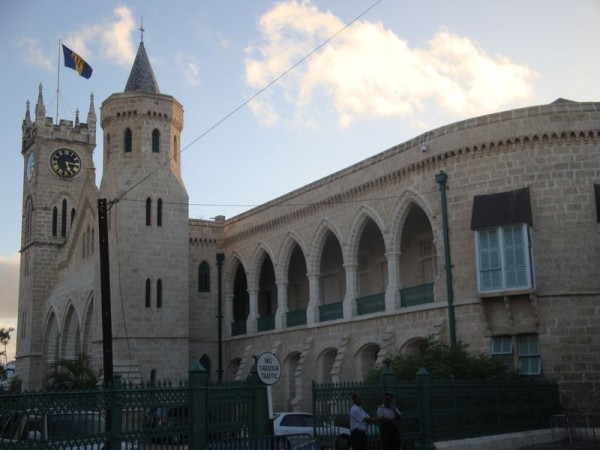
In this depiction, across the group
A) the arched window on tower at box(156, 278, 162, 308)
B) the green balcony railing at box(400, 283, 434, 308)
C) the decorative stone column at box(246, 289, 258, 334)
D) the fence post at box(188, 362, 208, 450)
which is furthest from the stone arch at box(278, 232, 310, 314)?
the fence post at box(188, 362, 208, 450)

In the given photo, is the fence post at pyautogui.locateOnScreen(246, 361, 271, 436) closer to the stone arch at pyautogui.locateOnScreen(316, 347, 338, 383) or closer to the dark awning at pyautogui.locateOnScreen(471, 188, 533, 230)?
the dark awning at pyautogui.locateOnScreen(471, 188, 533, 230)

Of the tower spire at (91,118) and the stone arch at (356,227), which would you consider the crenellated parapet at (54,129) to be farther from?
the stone arch at (356,227)

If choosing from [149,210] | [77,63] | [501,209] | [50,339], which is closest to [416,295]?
[501,209]

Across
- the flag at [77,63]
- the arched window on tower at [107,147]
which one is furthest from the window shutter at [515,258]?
the flag at [77,63]

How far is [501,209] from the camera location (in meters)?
22.0

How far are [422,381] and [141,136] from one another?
2142 cm

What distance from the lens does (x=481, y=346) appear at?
2202 cm

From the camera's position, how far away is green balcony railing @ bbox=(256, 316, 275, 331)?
33125 millimetres

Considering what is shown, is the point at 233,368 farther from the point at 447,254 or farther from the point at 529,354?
the point at 529,354

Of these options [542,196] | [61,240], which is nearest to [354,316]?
[542,196]

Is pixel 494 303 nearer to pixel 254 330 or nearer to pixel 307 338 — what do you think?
pixel 307 338

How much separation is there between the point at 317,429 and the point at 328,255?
20.3m

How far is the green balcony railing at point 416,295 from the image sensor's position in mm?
24281

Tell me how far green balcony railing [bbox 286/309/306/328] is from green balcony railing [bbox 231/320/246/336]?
13.2 feet
